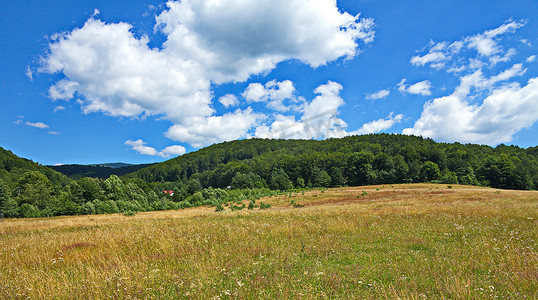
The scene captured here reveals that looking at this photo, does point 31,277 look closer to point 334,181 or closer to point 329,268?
point 329,268

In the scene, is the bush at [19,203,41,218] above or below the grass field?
below

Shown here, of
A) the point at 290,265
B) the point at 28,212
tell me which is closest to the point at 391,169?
the point at 290,265

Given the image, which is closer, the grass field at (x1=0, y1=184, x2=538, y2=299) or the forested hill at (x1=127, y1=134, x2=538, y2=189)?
the grass field at (x1=0, y1=184, x2=538, y2=299)

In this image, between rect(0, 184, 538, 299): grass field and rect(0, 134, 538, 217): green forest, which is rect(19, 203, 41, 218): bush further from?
rect(0, 184, 538, 299): grass field

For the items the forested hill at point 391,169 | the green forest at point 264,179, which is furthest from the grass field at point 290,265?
the forested hill at point 391,169

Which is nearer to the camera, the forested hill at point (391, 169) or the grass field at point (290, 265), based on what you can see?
the grass field at point (290, 265)

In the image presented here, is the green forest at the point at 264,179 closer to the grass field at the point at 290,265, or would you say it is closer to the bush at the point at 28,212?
the bush at the point at 28,212

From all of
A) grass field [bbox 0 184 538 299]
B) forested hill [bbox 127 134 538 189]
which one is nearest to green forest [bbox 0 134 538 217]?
forested hill [bbox 127 134 538 189]

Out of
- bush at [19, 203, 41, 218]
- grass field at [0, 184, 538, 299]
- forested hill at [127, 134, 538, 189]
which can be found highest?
forested hill at [127, 134, 538, 189]

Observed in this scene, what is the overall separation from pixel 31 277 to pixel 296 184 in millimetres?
106438

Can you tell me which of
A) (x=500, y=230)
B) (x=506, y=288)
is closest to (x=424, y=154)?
(x=500, y=230)

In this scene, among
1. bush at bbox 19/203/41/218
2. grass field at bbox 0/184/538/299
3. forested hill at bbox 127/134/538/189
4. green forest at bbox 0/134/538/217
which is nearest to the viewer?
grass field at bbox 0/184/538/299

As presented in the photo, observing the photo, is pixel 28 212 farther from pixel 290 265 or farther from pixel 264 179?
pixel 264 179

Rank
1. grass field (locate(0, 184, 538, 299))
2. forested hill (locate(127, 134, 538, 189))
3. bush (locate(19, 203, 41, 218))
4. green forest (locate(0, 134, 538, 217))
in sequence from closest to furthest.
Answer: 1. grass field (locate(0, 184, 538, 299))
2. bush (locate(19, 203, 41, 218))
3. green forest (locate(0, 134, 538, 217))
4. forested hill (locate(127, 134, 538, 189))
